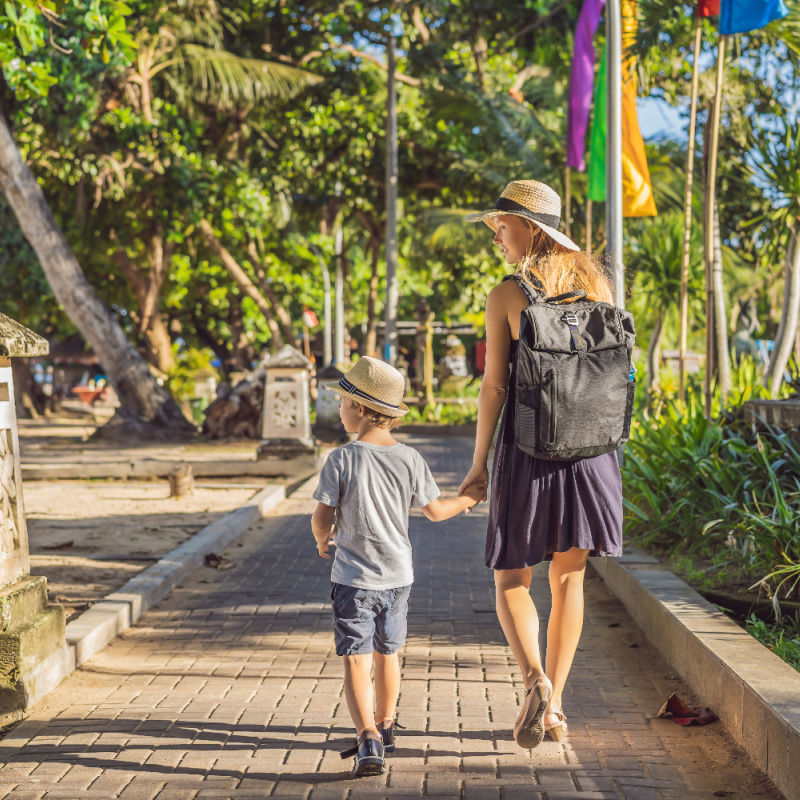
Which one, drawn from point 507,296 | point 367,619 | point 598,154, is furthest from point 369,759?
point 598,154

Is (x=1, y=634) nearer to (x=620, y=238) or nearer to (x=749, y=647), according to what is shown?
(x=749, y=647)

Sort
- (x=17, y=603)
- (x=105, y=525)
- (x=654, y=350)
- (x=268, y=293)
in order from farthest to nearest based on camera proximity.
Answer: (x=268, y=293), (x=654, y=350), (x=105, y=525), (x=17, y=603)

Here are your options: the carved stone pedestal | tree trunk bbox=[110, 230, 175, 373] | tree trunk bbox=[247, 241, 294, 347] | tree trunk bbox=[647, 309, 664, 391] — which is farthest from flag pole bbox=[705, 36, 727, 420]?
tree trunk bbox=[110, 230, 175, 373]

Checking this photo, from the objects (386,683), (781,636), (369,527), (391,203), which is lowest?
(781,636)

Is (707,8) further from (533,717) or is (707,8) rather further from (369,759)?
(369,759)

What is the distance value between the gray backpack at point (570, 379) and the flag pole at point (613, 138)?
19.5 ft

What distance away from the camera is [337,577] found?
13.0 feet

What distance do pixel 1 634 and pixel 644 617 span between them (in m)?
3.41

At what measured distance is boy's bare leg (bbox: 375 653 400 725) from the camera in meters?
4.07

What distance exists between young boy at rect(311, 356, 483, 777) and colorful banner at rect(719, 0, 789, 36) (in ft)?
24.8

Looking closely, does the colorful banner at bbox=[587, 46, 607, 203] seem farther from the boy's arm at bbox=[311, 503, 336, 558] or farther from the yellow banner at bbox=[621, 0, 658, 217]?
the boy's arm at bbox=[311, 503, 336, 558]

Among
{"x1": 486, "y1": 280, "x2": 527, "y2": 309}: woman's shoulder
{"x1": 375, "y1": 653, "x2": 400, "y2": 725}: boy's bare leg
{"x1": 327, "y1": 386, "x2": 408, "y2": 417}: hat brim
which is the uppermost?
{"x1": 486, "y1": 280, "x2": 527, "y2": 309}: woman's shoulder

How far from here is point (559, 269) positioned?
426 centimetres

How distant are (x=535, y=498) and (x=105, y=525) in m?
6.95
